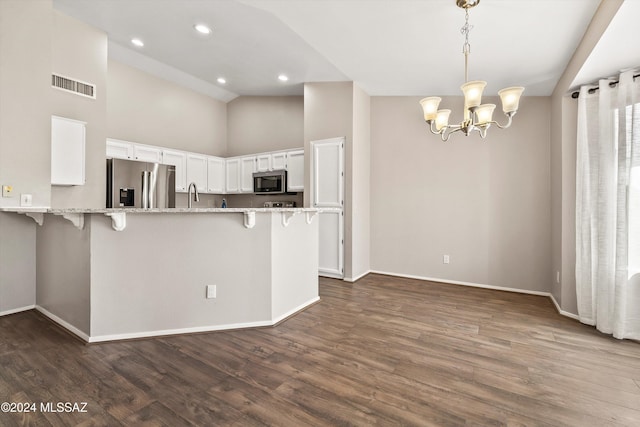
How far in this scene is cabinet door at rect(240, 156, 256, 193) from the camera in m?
5.71

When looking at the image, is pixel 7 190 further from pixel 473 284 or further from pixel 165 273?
pixel 473 284

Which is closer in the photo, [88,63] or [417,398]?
[417,398]

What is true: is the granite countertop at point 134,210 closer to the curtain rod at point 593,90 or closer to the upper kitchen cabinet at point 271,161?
the upper kitchen cabinet at point 271,161

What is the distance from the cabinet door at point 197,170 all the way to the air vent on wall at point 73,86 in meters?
1.84

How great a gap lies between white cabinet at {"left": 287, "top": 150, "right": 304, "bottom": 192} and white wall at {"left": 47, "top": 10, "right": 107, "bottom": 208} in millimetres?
2729

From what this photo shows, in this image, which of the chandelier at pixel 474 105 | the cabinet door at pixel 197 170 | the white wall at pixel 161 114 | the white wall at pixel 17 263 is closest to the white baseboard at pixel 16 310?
the white wall at pixel 17 263

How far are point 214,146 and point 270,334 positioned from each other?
4881 mm

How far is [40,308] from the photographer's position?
3.15 m

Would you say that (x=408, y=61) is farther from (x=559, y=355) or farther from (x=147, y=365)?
(x=147, y=365)

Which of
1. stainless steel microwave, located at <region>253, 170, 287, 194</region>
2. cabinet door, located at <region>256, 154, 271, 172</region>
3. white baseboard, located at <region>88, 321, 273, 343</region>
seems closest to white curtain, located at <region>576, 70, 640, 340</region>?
white baseboard, located at <region>88, 321, 273, 343</region>

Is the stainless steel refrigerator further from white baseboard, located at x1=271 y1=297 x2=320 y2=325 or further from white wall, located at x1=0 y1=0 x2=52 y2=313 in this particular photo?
white baseboard, located at x1=271 y1=297 x2=320 y2=325

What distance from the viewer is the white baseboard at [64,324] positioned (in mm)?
2432

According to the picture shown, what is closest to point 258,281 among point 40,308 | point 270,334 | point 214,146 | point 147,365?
point 270,334

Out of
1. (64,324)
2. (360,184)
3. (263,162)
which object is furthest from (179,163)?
(360,184)
